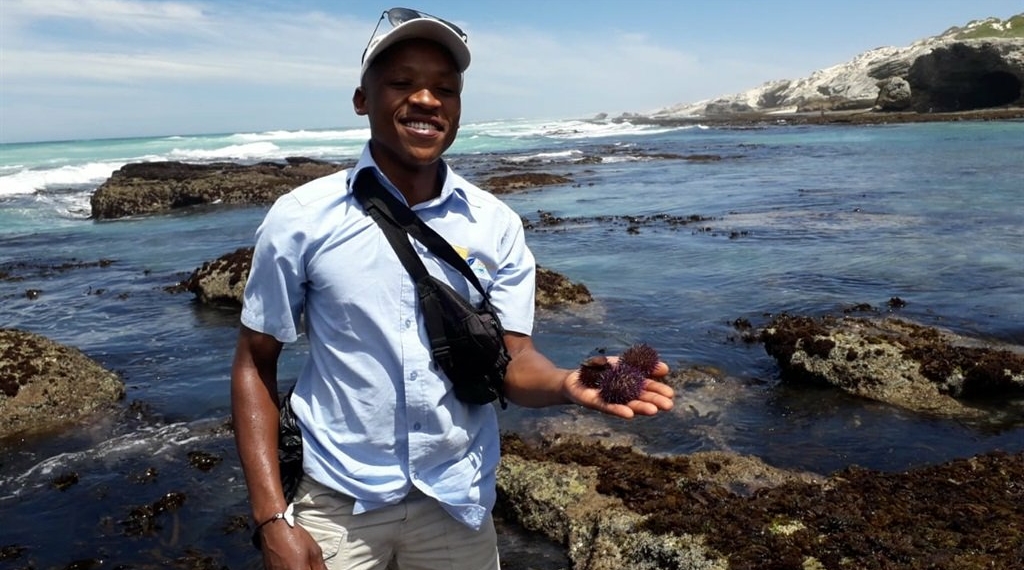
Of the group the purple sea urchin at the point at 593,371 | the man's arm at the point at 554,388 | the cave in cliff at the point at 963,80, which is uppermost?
the cave in cliff at the point at 963,80

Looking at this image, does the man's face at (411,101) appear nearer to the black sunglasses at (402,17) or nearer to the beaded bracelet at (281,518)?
the black sunglasses at (402,17)

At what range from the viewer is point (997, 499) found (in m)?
4.93

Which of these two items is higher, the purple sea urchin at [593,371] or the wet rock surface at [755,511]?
the purple sea urchin at [593,371]

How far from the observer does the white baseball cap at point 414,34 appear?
2.40 metres

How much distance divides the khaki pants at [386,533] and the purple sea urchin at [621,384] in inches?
31.5

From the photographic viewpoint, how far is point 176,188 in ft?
102

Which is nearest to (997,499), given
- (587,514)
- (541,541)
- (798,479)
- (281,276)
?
(798,479)

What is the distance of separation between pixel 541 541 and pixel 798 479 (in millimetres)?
2236

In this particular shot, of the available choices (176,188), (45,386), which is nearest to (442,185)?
(45,386)

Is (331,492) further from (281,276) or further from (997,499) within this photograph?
(997,499)

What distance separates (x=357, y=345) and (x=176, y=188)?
3241cm

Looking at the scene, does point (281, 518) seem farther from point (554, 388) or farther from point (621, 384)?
point (621, 384)

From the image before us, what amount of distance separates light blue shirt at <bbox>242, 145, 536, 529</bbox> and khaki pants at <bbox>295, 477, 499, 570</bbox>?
71mm


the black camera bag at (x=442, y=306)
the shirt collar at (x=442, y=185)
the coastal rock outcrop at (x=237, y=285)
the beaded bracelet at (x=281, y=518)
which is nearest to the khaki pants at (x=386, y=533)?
Result: the beaded bracelet at (x=281, y=518)
